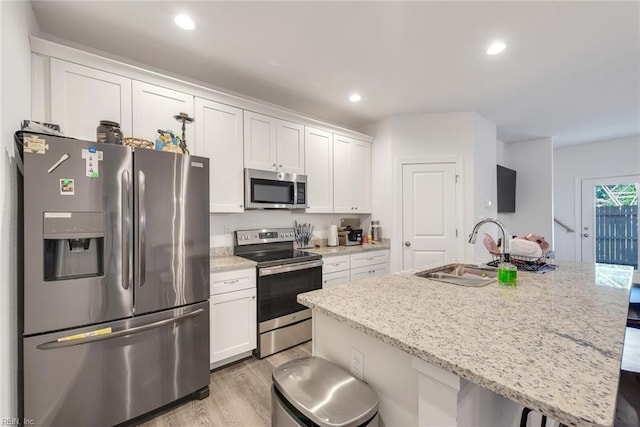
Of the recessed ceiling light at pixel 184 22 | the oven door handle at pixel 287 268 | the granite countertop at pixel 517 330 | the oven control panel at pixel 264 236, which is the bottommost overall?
the oven door handle at pixel 287 268

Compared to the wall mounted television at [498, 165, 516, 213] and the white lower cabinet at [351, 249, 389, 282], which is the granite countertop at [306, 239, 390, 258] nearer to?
the white lower cabinet at [351, 249, 389, 282]

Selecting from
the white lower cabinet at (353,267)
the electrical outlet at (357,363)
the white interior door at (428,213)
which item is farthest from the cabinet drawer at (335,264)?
the electrical outlet at (357,363)

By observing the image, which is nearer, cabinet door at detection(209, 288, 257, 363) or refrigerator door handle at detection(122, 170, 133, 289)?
refrigerator door handle at detection(122, 170, 133, 289)

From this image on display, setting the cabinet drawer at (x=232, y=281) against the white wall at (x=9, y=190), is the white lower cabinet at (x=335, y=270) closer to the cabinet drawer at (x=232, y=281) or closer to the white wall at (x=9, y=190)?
the cabinet drawer at (x=232, y=281)

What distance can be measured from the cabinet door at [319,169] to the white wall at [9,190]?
2289 mm

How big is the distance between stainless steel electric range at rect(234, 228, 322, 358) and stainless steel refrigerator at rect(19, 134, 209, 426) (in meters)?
0.60

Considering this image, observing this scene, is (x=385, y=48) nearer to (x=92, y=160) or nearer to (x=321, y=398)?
(x=92, y=160)

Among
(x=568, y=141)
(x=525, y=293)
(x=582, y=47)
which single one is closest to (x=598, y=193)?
(x=568, y=141)

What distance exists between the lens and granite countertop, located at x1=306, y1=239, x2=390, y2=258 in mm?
3057

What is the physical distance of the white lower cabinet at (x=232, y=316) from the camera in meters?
2.20

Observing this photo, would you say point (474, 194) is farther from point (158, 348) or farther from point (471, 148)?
point (158, 348)

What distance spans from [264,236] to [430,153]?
243 centimetres

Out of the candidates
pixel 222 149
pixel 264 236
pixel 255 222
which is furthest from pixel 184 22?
pixel 264 236

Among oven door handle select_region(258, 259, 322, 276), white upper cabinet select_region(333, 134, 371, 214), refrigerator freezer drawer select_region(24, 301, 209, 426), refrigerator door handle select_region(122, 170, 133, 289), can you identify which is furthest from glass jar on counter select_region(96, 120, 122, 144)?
white upper cabinet select_region(333, 134, 371, 214)
